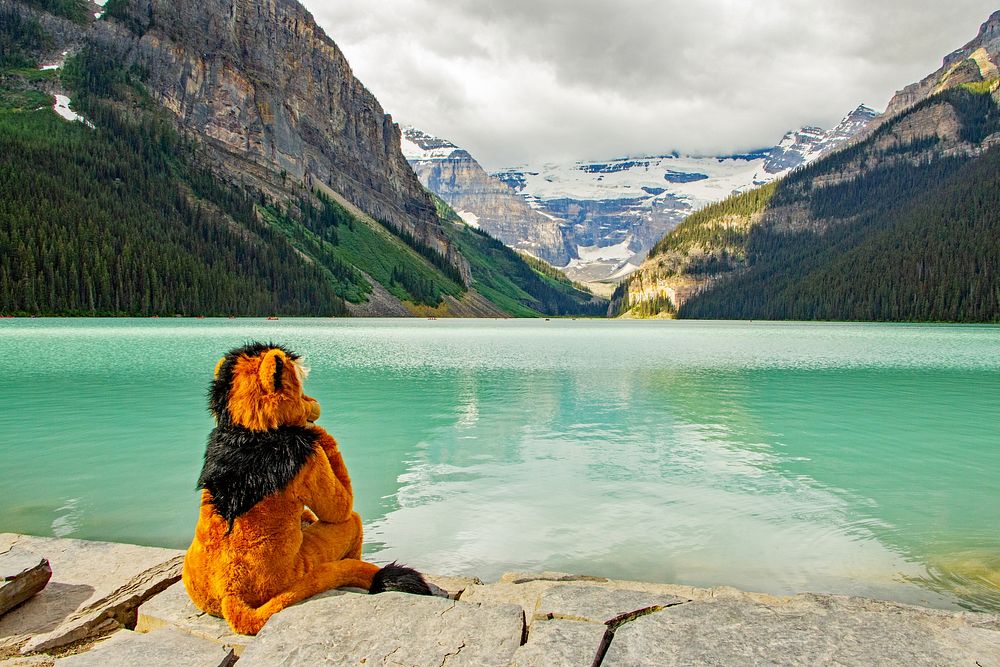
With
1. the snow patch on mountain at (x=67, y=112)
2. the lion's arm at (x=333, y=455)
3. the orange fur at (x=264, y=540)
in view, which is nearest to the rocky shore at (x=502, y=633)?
the orange fur at (x=264, y=540)

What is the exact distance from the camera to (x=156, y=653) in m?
4.53

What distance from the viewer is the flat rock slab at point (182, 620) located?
516 cm

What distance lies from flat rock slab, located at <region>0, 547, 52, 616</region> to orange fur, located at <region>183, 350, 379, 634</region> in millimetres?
1851

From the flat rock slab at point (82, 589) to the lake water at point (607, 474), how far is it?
267cm

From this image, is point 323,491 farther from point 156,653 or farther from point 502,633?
point 502,633

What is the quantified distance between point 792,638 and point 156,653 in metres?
4.62

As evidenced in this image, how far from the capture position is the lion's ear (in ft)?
18.1

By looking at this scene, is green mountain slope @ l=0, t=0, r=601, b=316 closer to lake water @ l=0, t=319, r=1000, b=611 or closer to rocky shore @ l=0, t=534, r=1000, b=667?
lake water @ l=0, t=319, r=1000, b=611

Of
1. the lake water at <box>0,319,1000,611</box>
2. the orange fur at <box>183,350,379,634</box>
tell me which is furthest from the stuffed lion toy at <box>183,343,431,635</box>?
the lake water at <box>0,319,1000,611</box>

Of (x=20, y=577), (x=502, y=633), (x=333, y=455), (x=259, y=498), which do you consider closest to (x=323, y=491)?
(x=333, y=455)

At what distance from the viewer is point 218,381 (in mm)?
5766

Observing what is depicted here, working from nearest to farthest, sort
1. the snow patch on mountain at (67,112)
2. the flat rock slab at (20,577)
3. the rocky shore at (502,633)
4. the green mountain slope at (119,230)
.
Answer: the rocky shore at (502,633)
the flat rock slab at (20,577)
the green mountain slope at (119,230)
the snow patch on mountain at (67,112)

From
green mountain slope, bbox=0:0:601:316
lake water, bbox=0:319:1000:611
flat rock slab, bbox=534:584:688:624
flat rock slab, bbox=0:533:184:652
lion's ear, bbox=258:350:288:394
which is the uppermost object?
green mountain slope, bbox=0:0:601:316

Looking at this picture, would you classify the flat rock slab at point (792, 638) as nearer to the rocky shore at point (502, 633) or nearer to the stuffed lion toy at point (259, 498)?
the rocky shore at point (502, 633)
